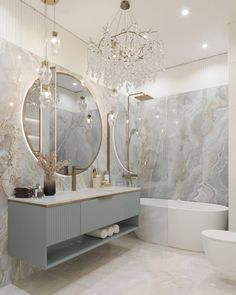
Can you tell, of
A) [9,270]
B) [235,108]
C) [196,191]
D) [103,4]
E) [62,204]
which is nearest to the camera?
[62,204]

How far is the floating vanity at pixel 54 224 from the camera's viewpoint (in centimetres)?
208

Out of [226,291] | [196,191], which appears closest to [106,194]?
[226,291]

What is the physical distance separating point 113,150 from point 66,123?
42.4 inches

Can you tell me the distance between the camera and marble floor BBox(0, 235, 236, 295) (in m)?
2.27

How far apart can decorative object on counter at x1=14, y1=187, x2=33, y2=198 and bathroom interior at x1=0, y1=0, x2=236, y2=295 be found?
0.03m

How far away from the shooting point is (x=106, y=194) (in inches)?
108

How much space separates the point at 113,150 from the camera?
12.7 feet

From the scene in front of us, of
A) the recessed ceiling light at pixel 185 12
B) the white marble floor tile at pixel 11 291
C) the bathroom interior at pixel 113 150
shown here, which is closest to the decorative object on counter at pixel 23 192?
the bathroom interior at pixel 113 150

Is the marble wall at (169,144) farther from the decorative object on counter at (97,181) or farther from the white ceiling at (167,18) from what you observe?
the white ceiling at (167,18)

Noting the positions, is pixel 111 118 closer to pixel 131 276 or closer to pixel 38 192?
pixel 38 192

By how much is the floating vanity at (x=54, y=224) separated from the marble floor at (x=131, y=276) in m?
0.29

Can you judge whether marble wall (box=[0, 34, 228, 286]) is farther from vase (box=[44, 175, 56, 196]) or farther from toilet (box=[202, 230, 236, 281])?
toilet (box=[202, 230, 236, 281])

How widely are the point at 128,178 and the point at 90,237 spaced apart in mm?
1464

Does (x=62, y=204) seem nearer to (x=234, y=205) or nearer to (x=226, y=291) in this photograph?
(x=226, y=291)
